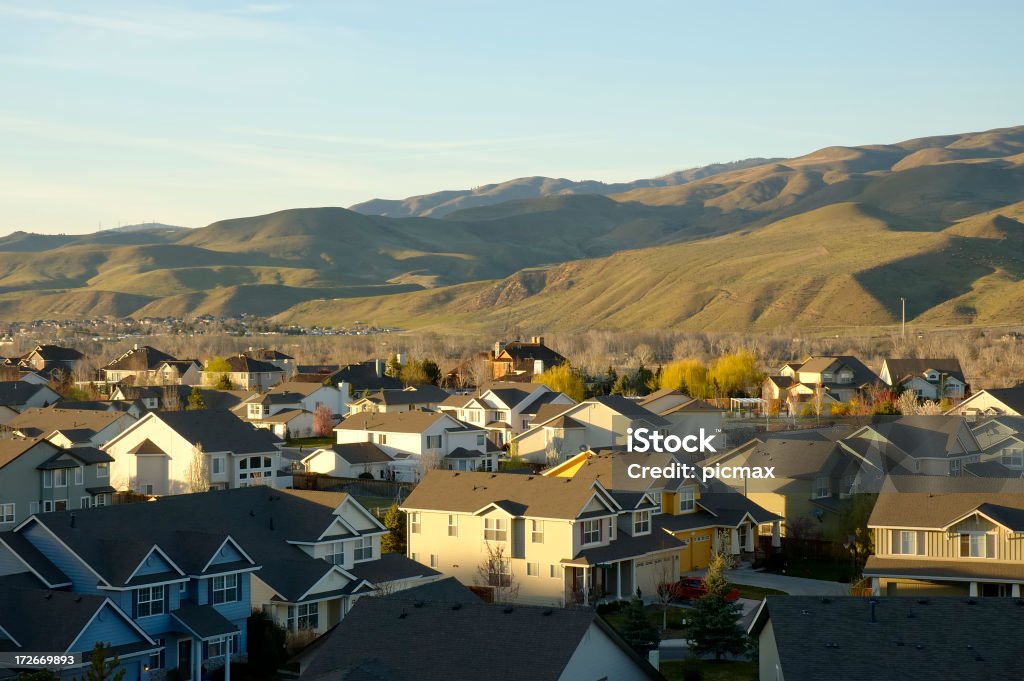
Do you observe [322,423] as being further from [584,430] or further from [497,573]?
[497,573]

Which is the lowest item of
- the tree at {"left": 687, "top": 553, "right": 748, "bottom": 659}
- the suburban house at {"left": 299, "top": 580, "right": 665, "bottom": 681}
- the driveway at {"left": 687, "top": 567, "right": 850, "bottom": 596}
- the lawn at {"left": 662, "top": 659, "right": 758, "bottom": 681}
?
the driveway at {"left": 687, "top": 567, "right": 850, "bottom": 596}

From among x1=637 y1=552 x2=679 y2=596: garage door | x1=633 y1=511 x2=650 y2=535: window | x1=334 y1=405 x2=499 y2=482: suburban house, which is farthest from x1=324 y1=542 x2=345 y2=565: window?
x1=334 y1=405 x2=499 y2=482: suburban house

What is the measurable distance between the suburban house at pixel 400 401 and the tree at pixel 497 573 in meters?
43.7

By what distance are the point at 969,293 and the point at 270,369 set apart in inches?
3768

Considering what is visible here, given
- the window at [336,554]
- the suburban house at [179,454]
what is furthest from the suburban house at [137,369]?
the window at [336,554]

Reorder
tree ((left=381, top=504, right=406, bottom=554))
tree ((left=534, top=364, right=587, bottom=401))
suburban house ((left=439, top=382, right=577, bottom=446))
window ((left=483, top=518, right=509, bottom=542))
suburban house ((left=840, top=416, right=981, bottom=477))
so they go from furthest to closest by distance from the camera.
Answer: tree ((left=534, top=364, right=587, bottom=401)) → suburban house ((left=439, top=382, right=577, bottom=446)) → suburban house ((left=840, top=416, right=981, bottom=477)) → tree ((left=381, top=504, right=406, bottom=554)) → window ((left=483, top=518, right=509, bottom=542))

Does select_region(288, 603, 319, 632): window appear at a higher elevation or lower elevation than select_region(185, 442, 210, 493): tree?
lower

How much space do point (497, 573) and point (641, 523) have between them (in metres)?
5.13

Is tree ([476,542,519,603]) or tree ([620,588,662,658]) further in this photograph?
tree ([476,542,519,603])

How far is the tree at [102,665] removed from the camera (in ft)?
73.1

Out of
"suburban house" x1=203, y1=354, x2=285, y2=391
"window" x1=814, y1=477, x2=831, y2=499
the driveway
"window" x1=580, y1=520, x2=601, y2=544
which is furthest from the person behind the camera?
"suburban house" x1=203, y1=354, x2=285, y2=391

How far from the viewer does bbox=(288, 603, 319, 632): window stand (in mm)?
30938

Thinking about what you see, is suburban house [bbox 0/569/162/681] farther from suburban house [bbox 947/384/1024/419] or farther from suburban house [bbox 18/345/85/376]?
suburban house [bbox 18/345/85/376]

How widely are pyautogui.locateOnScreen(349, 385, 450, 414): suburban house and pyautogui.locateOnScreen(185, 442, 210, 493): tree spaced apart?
29.1m
